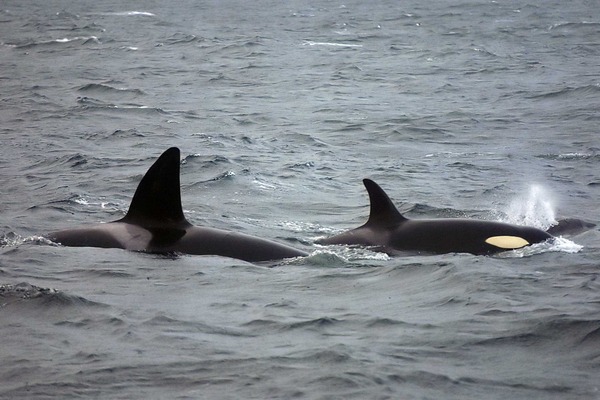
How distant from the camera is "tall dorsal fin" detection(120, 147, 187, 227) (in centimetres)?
1104

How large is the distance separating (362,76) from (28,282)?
26156mm

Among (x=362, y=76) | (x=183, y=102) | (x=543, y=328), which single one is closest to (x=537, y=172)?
(x=543, y=328)

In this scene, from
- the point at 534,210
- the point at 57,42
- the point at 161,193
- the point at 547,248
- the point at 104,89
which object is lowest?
the point at 57,42

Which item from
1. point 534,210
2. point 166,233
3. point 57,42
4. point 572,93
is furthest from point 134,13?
point 166,233

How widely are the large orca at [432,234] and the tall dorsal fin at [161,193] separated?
1.97 m

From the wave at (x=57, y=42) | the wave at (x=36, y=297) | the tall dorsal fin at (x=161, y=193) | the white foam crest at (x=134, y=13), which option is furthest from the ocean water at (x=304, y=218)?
the white foam crest at (x=134, y=13)

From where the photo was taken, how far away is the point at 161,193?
11.0 meters

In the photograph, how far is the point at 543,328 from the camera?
869 centimetres

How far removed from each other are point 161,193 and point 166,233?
436 mm

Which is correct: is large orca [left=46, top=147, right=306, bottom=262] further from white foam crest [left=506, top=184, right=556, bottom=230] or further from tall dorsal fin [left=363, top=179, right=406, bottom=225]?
white foam crest [left=506, top=184, right=556, bottom=230]

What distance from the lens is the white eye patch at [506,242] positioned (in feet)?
37.7

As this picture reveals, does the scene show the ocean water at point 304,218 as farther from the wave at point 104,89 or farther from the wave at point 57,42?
the wave at point 57,42

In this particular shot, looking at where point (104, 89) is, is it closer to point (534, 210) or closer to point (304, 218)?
point (304, 218)

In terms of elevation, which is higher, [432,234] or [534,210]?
[432,234]
